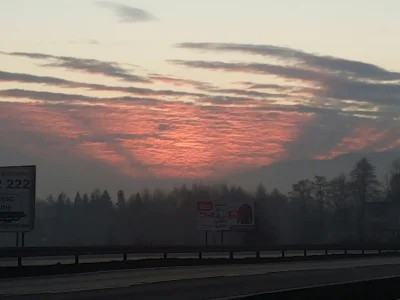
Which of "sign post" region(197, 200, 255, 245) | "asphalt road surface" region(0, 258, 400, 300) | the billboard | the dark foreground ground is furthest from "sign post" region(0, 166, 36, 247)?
the billboard

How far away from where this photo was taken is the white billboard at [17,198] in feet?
124

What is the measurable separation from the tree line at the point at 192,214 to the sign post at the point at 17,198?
197ft

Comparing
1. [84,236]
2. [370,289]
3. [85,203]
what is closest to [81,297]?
[370,289]

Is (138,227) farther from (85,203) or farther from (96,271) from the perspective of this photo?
(96,271)

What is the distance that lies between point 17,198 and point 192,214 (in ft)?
295

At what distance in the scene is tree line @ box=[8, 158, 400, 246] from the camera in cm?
11619

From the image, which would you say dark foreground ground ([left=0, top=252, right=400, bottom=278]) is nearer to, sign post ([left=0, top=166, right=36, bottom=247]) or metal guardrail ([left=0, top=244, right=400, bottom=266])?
metal guardrail ([left=0, top=244, right=400, bottom=266])

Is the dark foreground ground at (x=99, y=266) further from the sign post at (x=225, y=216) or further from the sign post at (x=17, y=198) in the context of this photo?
the sign post at (x=225, y=216)

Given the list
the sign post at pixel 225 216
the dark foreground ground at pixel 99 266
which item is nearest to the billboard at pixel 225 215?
the sign post at pixel 225 216

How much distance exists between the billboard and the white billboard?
24.2 metres

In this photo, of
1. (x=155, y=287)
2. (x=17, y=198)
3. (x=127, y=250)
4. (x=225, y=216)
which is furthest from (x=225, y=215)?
(x=155, y=287)

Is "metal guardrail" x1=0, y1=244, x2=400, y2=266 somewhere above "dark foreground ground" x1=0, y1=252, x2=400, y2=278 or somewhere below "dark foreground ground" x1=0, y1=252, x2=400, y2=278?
above

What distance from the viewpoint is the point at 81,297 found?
18.2 m

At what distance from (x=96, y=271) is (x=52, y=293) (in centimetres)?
1220
